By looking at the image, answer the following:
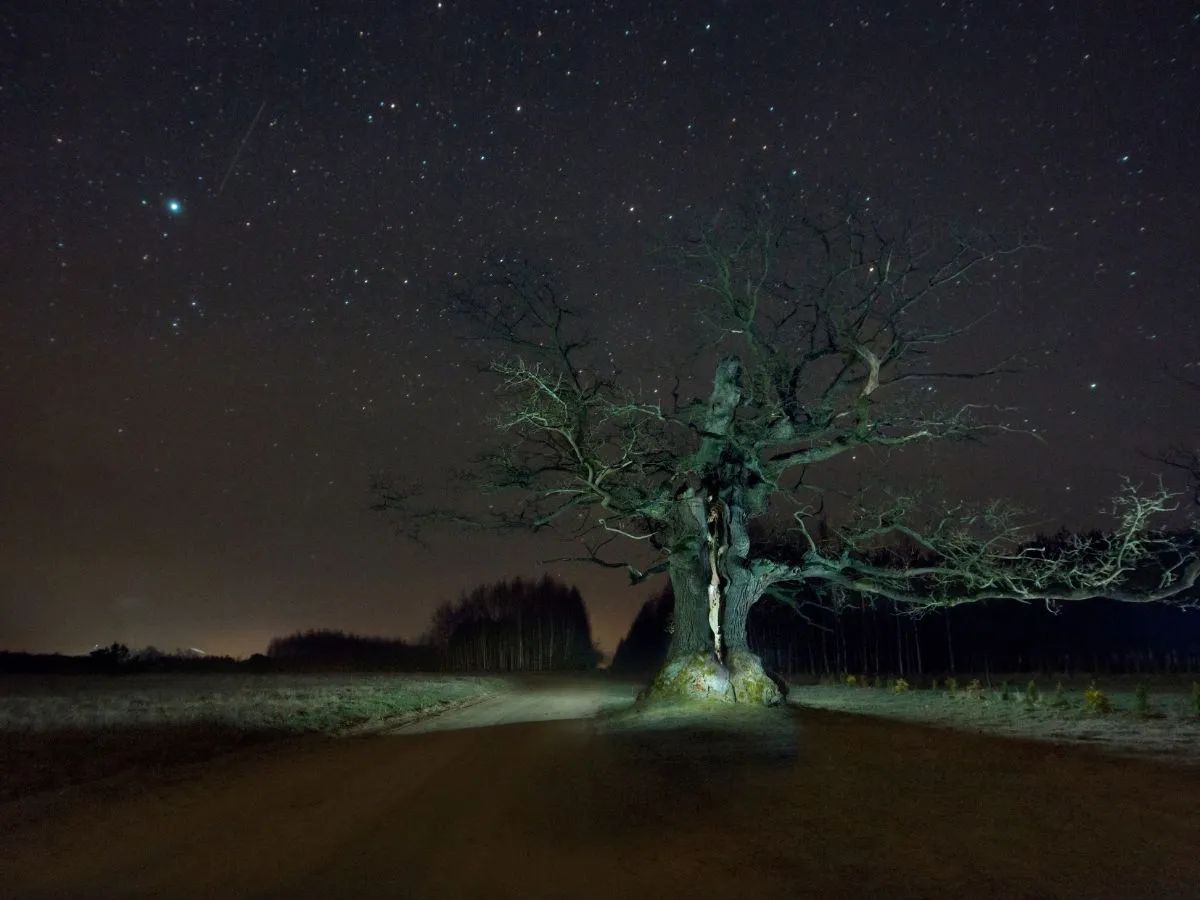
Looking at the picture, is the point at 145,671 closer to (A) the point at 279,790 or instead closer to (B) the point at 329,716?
(B) the point at 329,716

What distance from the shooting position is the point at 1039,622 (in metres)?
72.6

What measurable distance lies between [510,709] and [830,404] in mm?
12453

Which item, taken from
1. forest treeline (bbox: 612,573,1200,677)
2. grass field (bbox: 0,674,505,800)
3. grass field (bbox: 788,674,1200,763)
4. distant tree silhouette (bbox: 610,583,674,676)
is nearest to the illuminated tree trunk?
grass field (bbox: 788,674,1200,763)

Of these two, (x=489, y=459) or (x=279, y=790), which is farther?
(x=489, y=459)

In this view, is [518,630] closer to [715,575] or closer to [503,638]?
[503,638]

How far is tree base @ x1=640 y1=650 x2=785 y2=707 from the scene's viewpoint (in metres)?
17.2

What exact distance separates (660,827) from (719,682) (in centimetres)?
977

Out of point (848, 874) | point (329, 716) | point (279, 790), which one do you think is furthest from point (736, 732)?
point (329, 716)

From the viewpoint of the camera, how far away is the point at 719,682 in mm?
17359

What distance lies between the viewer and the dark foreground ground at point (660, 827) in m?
6.24

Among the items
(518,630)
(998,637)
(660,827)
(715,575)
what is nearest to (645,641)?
(518,630)

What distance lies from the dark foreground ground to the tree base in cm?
502

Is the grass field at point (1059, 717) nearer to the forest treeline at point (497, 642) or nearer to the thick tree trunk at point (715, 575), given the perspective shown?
the thick tree trunk at point (715, 575)

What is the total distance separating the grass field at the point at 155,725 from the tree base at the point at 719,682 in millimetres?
6683
